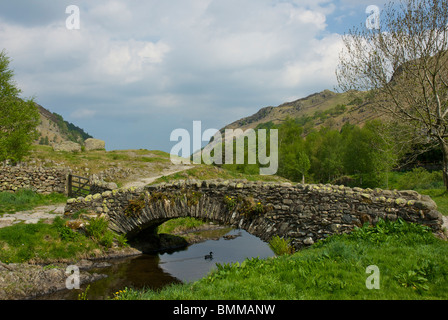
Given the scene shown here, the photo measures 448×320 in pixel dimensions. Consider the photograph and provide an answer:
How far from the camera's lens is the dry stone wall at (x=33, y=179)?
22.0m

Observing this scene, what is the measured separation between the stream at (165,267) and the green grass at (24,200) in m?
7.26

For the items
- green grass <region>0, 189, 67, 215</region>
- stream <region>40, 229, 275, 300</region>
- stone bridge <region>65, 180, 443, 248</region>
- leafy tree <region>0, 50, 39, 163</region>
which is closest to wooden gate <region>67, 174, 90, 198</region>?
green grass <region>0, 189, 67, 215</region>

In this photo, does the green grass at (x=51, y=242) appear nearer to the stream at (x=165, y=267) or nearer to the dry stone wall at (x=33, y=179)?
the stream at (x=165, y=267)

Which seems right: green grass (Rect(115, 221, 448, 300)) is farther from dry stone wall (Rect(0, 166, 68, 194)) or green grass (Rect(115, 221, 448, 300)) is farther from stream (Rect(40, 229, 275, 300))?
dry stone wall (Rect(0, 166, 68, 194))

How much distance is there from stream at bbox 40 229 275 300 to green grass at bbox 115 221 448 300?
2295 mm

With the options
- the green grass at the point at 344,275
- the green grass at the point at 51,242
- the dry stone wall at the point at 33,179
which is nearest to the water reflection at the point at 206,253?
the green grass at the point at 51,242

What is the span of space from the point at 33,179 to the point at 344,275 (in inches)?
900

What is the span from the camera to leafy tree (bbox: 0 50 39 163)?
76.1 ft

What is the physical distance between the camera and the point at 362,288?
5.68m

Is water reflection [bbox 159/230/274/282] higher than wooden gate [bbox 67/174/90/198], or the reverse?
wooden gate [bbox 67/174/90/198]
